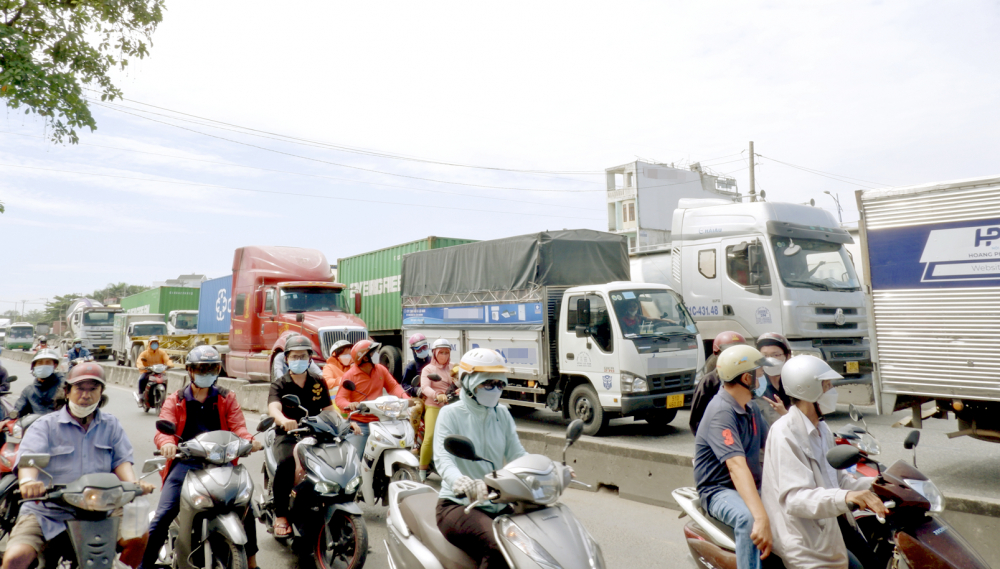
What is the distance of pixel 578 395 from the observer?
33.9 feet

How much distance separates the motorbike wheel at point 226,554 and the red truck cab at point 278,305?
34.8ft

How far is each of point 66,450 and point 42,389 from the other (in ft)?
11.2

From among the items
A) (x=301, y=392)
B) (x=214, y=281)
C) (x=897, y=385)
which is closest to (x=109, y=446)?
(x=301, y=392)

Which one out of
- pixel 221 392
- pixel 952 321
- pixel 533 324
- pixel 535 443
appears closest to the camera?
pixel 221 392

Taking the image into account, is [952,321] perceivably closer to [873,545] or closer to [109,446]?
[873,545]

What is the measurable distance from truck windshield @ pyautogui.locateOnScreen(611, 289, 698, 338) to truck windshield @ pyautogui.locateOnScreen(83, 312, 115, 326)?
36193 mm

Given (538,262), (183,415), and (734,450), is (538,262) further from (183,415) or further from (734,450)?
(734,450)

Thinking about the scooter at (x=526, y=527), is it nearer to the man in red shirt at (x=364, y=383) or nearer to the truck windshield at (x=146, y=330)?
the man in red shirt at (x=364, y=383)

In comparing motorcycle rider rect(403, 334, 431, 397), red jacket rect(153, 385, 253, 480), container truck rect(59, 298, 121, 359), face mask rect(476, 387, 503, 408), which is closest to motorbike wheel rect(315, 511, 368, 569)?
red jacket rect(153, 385, 253, 480)

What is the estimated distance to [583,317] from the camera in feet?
33.1

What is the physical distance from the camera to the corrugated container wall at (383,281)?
16.6 m

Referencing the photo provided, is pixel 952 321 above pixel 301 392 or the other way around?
above

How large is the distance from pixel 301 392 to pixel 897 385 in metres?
6.13

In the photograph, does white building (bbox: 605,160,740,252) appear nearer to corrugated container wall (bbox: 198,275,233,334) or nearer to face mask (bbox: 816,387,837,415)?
corrugated container wall (bbox: 198,275,233,334)
